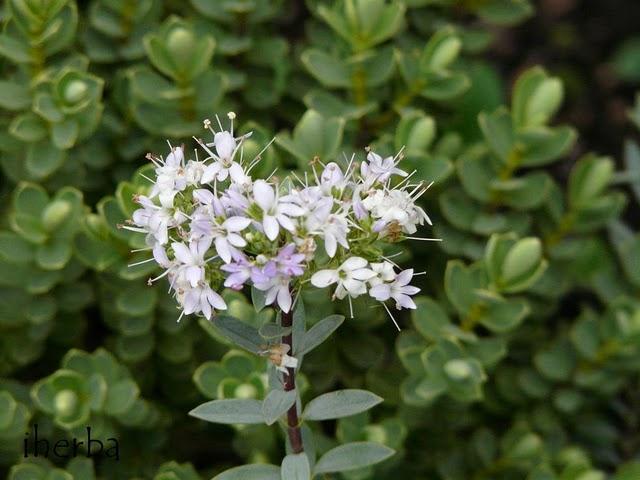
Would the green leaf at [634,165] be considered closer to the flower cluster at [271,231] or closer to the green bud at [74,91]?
the flower cluster at [271,231]

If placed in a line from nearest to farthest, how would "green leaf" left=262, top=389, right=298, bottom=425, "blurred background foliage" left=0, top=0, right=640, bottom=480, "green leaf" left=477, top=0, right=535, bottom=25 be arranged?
1. "green leaf" left=262, top=389, right=298, bottom=425
2. "blurred background foliage" left=0, top=0, right=640, bottom=480
3. "green leaf" left=477, top=0, right=535, bottom=25

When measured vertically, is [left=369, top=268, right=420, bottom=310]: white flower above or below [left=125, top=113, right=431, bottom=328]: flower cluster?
below

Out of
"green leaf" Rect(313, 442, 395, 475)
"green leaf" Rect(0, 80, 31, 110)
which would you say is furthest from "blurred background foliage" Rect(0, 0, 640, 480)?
"green leaf" Rect(313, 442, 395, 475)

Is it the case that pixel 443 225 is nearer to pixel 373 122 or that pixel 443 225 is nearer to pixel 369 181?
pixel 373 122

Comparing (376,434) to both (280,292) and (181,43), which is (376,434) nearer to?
(280,292)

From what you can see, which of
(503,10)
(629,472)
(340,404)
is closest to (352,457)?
(340,404)

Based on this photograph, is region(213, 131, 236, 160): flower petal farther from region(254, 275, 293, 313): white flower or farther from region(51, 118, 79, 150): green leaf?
region(51, 118, 79, 150): green leaf

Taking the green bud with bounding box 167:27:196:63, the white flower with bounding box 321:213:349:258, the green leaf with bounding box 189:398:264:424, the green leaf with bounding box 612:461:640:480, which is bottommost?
the green leaf with bounding box 612:461:640:480
